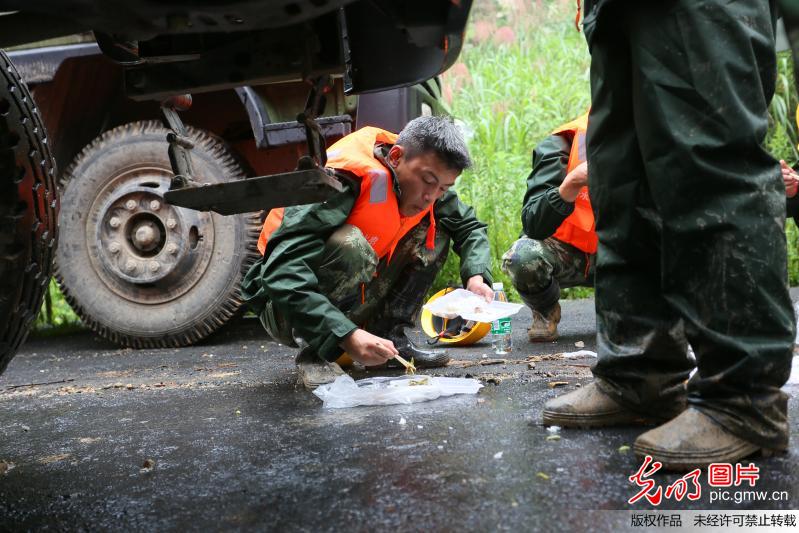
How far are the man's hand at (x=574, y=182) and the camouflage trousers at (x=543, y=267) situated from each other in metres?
0.59

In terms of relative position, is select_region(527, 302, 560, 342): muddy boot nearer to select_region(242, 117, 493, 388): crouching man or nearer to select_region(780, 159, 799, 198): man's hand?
select_region(242, 117, 493, 388): crouching man

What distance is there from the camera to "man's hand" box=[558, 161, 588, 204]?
10.2 feet

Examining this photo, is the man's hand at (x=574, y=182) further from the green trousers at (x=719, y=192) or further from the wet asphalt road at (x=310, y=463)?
the green trousers at (x=719, y=192)

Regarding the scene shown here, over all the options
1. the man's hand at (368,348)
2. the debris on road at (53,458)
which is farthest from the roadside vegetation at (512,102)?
the debris on road at (53,458)

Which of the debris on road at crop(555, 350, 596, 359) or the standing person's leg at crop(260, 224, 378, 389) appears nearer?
the standing person's leg at crop(260, 224, 378, 389)

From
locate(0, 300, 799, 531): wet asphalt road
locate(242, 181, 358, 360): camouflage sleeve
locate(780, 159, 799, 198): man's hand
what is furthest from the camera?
locate(780, 159, 799, 198): man's hand

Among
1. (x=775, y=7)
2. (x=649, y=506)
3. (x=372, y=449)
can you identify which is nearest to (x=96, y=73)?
(x=372, y=449)

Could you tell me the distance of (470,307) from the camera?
310cm

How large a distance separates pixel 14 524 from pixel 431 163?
187cm

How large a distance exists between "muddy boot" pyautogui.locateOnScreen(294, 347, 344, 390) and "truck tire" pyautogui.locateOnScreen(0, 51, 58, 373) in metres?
1.07

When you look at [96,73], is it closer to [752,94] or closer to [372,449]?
[372,449]

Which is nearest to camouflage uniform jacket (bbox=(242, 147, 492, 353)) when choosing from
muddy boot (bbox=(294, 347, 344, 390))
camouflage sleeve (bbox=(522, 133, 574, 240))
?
muddy boot (bbox=(294, 347, 344, 390))

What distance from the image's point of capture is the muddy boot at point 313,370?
8.75 feet

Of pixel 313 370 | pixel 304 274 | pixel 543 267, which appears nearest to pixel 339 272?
pixel 304 274
